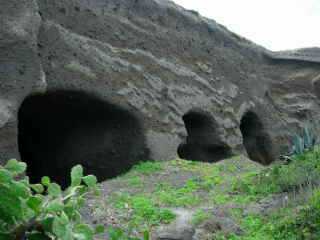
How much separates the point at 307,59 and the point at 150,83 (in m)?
8.02

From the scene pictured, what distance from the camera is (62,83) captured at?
7711 millimetres

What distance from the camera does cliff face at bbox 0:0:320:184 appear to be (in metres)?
6.93

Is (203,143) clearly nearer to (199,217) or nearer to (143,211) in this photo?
(143,211)

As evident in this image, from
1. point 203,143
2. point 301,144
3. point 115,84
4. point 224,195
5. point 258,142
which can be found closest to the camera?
point 224,195

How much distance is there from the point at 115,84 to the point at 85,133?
1.14 meters

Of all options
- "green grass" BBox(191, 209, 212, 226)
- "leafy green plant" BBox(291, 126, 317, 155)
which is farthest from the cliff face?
"green grass" BBox(191, 209, 212, 226)

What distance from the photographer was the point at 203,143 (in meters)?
11.0

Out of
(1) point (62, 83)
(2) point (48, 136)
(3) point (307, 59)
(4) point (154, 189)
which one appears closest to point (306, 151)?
(4) point (154, 189)

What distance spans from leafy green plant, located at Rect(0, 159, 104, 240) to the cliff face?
17.2 ft

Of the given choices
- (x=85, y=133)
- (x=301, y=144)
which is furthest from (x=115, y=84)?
(x=301, y=144)

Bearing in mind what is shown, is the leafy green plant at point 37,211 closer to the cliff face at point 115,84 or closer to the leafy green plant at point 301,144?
the cliff face at point 115,84

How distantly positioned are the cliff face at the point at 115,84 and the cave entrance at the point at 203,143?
0.08ft

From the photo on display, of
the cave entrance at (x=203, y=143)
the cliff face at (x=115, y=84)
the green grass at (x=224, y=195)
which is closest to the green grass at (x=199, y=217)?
the green grass at (x=224, y=195)

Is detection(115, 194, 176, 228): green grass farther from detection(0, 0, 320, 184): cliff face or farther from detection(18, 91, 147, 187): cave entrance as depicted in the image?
detection(18, 91, 147, 187): cave entrance
